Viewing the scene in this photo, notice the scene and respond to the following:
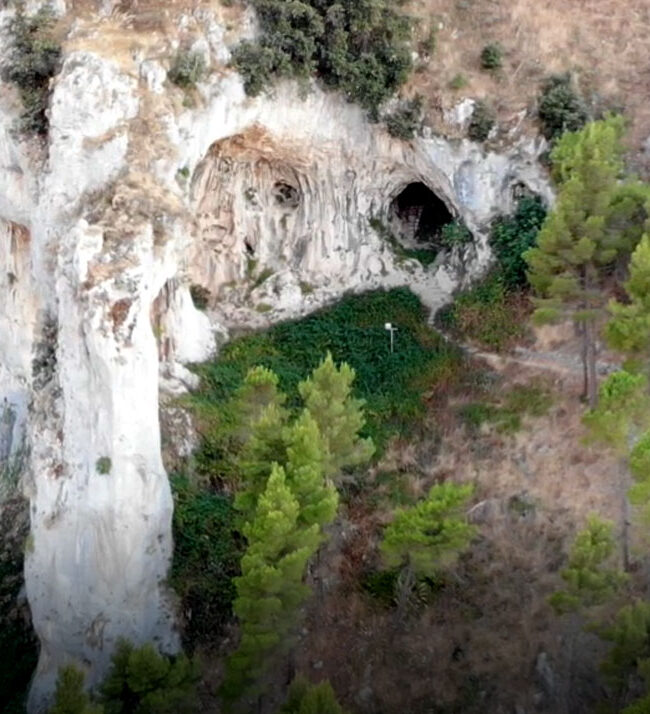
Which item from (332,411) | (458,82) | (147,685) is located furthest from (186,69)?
(147,685)

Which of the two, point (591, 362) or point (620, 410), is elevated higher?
point (591, 362)

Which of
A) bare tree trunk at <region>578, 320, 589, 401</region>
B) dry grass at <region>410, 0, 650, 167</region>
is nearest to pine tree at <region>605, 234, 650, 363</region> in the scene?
bare tree trunk at <region>578, 320, 589, 401</region>

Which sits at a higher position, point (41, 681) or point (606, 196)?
point (606, 196)

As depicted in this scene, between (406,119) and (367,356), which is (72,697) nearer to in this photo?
(367,356)

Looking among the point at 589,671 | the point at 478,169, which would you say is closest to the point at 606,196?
the point at 478,169

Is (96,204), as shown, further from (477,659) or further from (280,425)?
(477,659)

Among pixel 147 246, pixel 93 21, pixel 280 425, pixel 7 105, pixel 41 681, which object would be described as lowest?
pixel 41 681

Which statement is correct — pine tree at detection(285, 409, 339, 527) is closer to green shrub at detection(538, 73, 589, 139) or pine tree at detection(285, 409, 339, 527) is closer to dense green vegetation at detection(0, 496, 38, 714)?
dense green vegetation at detection(0, 496, 38, 714)
